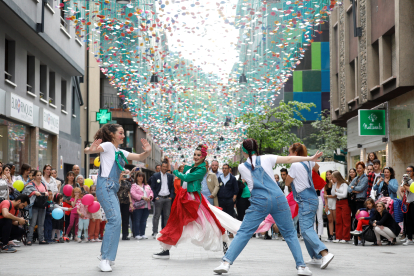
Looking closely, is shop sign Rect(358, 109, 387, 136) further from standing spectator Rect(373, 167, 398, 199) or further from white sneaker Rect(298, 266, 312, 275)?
white sneaker Rect(298, 266, 312, 275)

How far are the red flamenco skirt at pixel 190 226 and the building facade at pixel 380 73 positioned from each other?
11.2 meters

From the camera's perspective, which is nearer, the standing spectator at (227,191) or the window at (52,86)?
the standing spectator at (227,191)

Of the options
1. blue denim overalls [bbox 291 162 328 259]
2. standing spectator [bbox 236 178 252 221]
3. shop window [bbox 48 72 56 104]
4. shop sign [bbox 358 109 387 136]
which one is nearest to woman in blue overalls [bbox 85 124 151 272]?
blue denim overalls [bbox 291 162 328 259]

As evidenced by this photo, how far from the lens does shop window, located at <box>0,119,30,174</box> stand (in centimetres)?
1780

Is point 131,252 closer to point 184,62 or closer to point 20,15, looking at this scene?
point 20,15

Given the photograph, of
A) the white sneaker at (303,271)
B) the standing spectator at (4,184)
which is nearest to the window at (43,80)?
the standing spectator at (4,184)

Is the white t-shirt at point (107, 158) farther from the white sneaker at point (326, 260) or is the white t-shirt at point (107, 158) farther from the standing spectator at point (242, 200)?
the standing spectator at point (242, 200)

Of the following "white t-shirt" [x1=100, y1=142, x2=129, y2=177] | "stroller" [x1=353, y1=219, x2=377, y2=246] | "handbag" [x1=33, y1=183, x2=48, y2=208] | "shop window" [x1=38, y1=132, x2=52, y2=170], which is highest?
"shop window" [x1=38, y1=132, x2=52, y2=170]

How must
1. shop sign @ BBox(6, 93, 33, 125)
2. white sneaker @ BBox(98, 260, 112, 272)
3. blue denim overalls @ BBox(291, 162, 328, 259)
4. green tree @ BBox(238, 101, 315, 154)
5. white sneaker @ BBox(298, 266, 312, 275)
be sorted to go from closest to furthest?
white sneaker @ BBox(298, 266, 312, 275) < white sneaker @ BBox(98, 260, 112, 272) < blue denim overalls @ BBox(291, 162, 328, 259) < shop sign @ BBox(6, 93, 33, 125) < green tree @ BBox(238, 101, 315, 154)

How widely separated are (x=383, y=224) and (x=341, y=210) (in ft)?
4.66

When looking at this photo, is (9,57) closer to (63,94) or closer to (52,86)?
(52,86)

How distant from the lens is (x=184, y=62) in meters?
22.8

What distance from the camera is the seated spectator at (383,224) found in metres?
13.4

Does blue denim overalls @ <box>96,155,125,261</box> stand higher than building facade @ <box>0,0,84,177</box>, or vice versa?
building facade @ <box>0,0,84,177</box>
